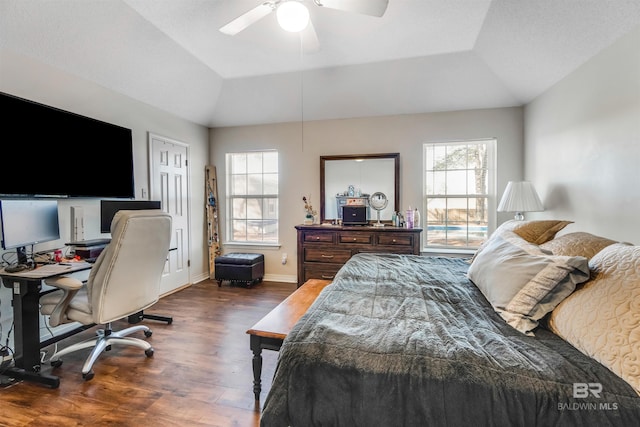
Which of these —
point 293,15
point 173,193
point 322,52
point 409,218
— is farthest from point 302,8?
point 173,193

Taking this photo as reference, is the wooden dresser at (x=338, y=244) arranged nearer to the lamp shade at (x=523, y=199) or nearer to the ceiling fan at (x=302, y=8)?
the lamp shade at (x=523, y=199)

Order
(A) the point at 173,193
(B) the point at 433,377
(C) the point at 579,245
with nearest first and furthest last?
1. (B) the point at 433,377
2. (C) the point at 579,245
3. (A) the point at 173,193

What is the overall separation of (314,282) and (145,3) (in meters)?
2.75

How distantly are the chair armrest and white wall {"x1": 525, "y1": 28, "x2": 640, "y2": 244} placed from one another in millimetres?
3871

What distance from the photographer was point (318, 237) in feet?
12.8

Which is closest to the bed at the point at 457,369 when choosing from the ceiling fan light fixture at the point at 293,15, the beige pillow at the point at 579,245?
the beige pillow at the point at 579,245

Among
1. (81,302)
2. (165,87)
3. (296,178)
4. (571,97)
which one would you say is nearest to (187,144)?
(165,87)

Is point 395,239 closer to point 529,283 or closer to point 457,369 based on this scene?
point 529,283

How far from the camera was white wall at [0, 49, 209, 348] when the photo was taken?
7.84 ft

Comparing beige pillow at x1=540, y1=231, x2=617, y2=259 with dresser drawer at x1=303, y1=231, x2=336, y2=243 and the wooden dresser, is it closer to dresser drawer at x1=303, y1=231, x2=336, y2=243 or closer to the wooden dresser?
the wooden dresser

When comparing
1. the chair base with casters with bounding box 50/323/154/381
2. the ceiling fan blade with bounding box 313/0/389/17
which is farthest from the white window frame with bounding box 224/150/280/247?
the ceiling fan blade with bounding box 313/0/389/17

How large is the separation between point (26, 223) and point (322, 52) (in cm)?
309

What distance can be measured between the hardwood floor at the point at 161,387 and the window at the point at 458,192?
284cm

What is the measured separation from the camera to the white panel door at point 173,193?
381 centimetres
